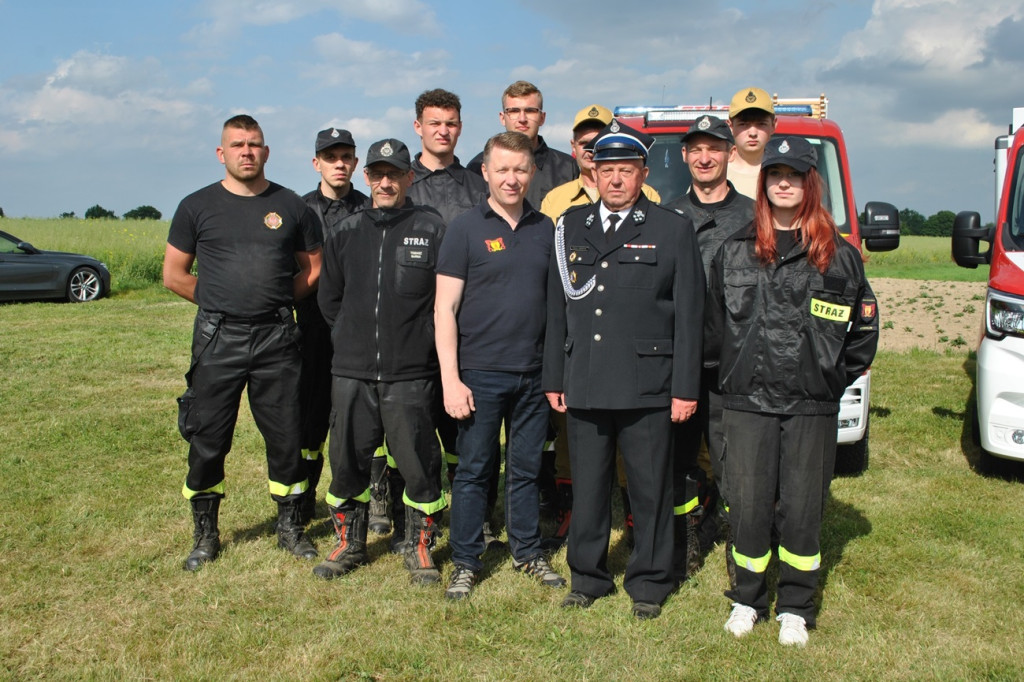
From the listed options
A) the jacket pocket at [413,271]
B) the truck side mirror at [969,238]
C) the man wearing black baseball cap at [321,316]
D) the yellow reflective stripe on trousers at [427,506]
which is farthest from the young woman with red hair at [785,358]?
the truck side mirror at [969,238]

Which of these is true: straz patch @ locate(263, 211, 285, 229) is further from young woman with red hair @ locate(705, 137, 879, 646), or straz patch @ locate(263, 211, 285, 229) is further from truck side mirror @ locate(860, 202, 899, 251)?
truck side mirror @ locate(860, 202, 899, 251)

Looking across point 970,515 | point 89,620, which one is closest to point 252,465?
point 89,620

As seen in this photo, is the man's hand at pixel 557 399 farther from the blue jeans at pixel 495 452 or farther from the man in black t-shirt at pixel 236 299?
the man in black t-shirt at pixel 236 299

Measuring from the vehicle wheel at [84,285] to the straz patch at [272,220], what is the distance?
15.2 meters

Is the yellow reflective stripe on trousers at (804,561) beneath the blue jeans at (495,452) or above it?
beneath

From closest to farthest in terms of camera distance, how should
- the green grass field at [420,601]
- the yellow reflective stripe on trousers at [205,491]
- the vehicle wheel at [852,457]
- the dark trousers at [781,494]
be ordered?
1. the green grass field at [420,601]
2. the dark trousers at [781,494]
3. the yellow reflective stripe on trousers at [205,491]
4. the vehicle wheel at [852,457]

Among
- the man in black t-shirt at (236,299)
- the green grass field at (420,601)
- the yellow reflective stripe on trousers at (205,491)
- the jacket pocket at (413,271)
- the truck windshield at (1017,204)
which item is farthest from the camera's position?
the truck windshield at (1017,204)

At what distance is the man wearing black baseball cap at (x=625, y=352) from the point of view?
3.97m

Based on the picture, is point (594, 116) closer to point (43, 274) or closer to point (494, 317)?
point (494, 317)

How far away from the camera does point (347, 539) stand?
189 inches

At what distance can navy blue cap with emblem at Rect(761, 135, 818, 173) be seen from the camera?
3744 millimetres

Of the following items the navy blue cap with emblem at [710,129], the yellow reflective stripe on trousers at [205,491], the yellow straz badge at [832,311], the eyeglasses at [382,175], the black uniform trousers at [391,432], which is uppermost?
the navy blue cap with emblem at [710,129]

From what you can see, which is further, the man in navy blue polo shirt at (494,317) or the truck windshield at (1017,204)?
the truck windshield at (1017,204)

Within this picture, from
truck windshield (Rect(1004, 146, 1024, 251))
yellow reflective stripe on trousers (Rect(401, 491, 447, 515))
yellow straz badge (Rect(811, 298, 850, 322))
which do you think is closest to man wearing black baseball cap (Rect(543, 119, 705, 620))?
yellow straz badge (Rect(811, 298, 850, 322))
